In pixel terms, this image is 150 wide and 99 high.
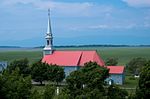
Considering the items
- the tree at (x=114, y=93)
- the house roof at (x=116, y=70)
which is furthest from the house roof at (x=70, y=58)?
the tree at (x=114, y=93)

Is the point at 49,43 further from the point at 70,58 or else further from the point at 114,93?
the point at 114,93

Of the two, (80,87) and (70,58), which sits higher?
(70,58)

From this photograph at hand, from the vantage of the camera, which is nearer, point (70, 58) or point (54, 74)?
point (54, 74)

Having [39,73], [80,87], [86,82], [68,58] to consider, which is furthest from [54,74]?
[80,87]

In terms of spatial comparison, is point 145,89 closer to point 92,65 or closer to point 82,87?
point 82,87

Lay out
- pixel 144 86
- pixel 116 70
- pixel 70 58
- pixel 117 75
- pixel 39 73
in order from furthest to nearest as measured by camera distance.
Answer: pixel 70 58 < pixel 116 70 < pixel 117 75 < pixel 39 73 < pixel 144 86

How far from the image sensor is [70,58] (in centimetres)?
7919

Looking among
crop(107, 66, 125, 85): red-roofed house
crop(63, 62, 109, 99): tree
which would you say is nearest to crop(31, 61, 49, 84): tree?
crop(107, 66, 125, 85): red-roofed house

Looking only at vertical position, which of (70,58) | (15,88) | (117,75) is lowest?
(117,75)

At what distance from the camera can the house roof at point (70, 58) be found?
77.6m

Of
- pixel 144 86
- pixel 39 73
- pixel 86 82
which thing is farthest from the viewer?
pixel 39 73

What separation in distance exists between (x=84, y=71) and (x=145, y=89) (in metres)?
7.64

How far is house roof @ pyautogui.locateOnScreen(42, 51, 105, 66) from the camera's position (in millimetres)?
77562

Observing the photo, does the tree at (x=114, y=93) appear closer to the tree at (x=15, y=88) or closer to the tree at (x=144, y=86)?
the tree at (x=144, y=86)
